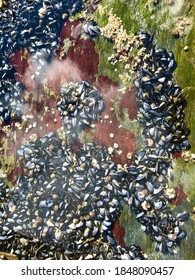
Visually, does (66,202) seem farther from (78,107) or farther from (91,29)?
(91,29)

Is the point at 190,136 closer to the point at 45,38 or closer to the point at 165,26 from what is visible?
Answer: the point at 165,26

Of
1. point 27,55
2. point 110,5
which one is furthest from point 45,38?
point 110,5

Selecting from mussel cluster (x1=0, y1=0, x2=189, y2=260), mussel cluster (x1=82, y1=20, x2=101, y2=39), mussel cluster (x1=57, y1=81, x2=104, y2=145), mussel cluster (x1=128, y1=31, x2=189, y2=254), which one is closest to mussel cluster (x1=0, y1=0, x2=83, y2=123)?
mussel cluster (x1=0, y1=0, x2=189, y2=260)

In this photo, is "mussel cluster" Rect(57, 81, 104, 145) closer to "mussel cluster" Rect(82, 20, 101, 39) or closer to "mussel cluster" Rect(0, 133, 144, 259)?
"mussel cluster" Rect(0, 133, 144, 259)

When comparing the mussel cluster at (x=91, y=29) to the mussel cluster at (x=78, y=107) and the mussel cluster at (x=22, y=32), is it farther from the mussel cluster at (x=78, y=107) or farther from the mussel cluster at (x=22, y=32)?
the mussel cluster at (x=78, y=107)

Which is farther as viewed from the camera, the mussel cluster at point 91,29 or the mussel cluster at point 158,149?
the mussel cluster at point 91,29

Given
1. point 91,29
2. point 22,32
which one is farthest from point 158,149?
point 22,32

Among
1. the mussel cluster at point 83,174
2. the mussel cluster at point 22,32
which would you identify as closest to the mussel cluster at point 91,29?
the mussel cluster at point 83,174
